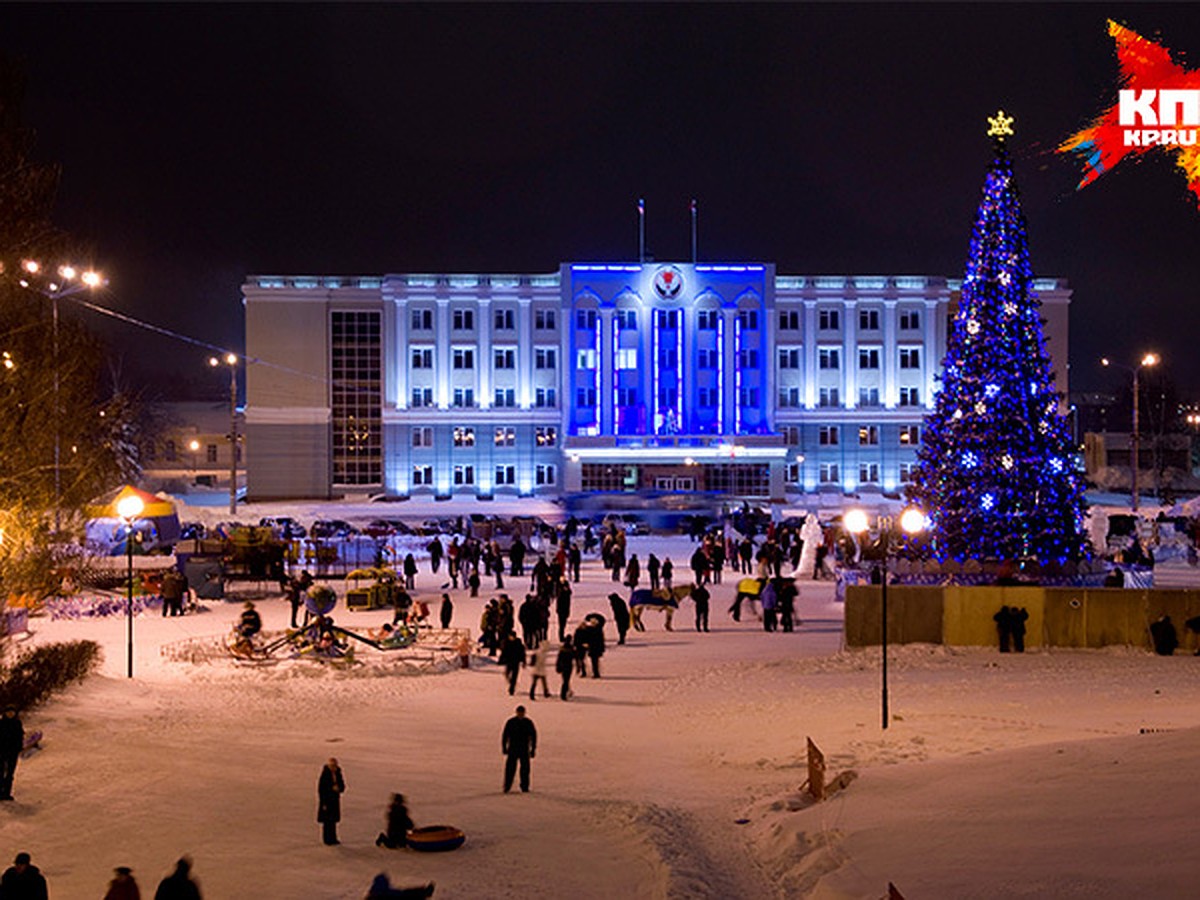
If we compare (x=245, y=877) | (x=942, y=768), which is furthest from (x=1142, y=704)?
(x=245, y=877)

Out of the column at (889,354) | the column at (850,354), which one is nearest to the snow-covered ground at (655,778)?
the column at (850,354)

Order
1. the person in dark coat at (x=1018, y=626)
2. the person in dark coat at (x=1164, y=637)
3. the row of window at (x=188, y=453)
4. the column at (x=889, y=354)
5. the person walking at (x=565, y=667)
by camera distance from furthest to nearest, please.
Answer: the row of window at (x=188, y=453)
the column at (x=889, y=354)
the person in dark coat at (x=1018, y=626)
the person in dark coat at (x=1164, y=637)
the person walking at (x=565, y=667)

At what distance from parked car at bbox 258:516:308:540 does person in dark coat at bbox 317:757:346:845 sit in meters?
34.1

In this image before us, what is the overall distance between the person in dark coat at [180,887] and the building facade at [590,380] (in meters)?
61.7

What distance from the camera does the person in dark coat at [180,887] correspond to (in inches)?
302

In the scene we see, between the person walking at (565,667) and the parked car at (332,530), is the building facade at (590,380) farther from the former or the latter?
the person walking at (565,667)

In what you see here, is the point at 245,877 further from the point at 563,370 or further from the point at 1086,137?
the point at 563,370

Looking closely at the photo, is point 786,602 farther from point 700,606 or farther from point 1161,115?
point 1161,115

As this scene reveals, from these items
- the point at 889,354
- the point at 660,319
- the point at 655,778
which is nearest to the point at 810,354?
the point at 889,354

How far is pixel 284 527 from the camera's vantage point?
159 feet

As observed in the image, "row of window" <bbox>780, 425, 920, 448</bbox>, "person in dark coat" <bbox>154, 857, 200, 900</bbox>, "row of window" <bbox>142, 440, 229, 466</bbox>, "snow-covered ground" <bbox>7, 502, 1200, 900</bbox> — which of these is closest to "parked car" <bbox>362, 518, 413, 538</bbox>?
"snow-covered ground" <bbox>7, 502, 1200, 900</bbox>

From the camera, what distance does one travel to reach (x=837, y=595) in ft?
98.6

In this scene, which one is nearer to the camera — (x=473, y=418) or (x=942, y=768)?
(x=942, y=768)

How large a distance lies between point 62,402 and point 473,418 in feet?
178
